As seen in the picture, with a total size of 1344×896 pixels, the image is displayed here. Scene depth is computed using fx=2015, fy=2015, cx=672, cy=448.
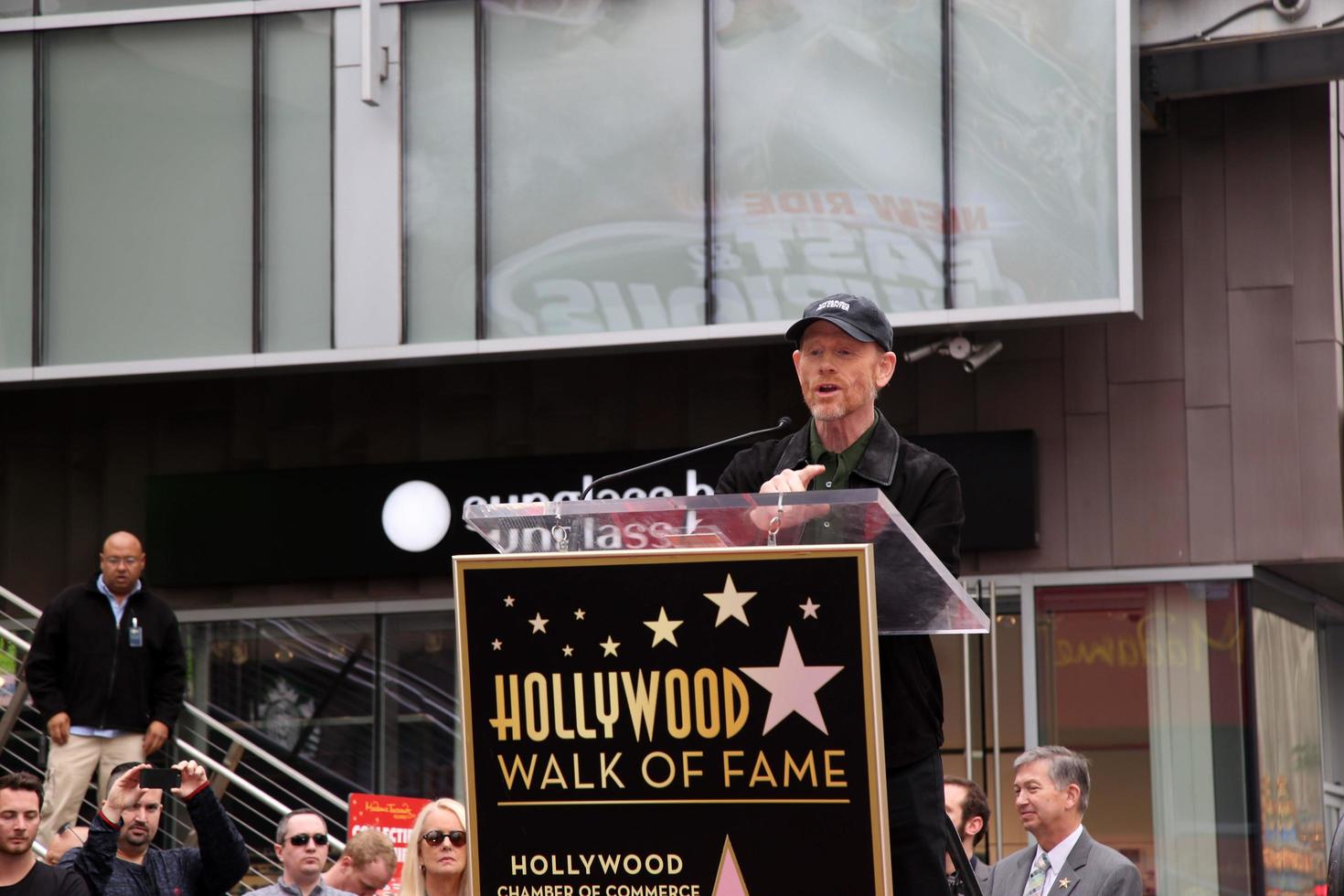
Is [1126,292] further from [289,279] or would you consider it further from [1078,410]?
[289,279]

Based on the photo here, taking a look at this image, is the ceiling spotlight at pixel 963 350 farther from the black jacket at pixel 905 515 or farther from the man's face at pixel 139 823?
the black jacket at pixel 905 515

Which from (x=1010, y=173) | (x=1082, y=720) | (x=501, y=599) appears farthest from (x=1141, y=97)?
(x=501, y=599)

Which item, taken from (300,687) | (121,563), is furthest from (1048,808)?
(300,687)

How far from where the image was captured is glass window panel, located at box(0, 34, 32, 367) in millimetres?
16859

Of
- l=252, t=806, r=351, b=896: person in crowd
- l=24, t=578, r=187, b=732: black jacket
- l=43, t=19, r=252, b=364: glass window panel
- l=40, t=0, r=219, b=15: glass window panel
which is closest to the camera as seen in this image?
l=252, t=806, r=351, b=896: person in crowd

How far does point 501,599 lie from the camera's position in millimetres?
3691

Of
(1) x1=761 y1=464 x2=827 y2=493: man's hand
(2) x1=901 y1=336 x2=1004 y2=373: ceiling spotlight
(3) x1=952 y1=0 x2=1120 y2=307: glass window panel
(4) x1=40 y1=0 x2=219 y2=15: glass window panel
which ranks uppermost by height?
(4) x1=40 y1=0 x2=219 y2=15: glass window panel

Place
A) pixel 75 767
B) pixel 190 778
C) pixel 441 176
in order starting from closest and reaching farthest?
pixel 190 778
pixel 75 767
pixel 441 176

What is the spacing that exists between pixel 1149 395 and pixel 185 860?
938 cm

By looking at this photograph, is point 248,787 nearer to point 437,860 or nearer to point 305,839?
point 305,839

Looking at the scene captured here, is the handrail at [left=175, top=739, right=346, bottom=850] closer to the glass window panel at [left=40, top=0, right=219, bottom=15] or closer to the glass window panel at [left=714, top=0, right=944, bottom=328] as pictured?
the glass window panel at [left=714, top=0, right=944, bottom=328]

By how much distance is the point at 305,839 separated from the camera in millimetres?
9547

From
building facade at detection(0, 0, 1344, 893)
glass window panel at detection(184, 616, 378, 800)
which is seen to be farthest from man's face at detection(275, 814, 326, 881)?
glass window panel at detection(184, 616, 378, 800)

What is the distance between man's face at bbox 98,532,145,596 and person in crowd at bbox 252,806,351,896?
11.4ft
